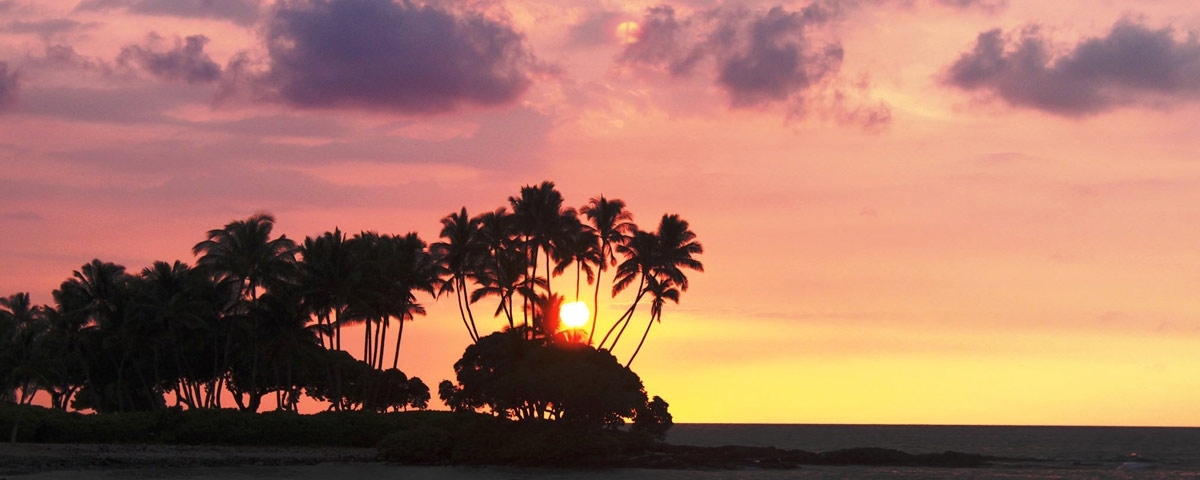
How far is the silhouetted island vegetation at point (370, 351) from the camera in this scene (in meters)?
59.9

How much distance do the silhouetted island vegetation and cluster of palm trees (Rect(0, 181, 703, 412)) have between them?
0.12 m

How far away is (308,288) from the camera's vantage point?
2854 inches

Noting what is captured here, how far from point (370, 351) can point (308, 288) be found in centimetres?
1041

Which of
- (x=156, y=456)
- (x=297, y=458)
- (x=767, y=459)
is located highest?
(x=767, y=459)

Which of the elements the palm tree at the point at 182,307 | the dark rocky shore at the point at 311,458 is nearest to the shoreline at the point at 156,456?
the dark rocky shore at the point at 311,458

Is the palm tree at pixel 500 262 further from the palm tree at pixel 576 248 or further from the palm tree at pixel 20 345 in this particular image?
the palm tree at pixel 20 345

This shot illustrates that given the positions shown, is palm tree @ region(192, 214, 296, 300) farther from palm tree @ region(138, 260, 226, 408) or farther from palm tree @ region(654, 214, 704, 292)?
palm tree @ region(654, 214, 704, 292)

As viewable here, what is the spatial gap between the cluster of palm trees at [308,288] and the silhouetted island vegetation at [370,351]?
0.12 m

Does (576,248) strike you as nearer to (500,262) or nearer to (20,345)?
(500,262)

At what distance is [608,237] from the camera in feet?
243

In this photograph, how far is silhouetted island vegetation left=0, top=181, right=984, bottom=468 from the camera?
59938 millimetres

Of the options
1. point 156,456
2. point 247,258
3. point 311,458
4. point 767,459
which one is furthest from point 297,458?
point 767,459

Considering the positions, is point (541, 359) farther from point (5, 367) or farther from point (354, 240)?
point (5, 367)

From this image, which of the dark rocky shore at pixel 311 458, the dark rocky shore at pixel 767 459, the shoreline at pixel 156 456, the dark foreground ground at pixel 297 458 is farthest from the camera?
the dark rocky shore at pixel 767 459
